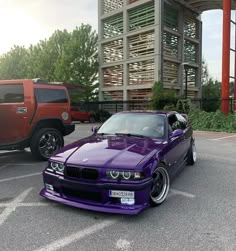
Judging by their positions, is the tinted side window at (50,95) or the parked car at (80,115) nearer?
the tinted side window at (50,95)

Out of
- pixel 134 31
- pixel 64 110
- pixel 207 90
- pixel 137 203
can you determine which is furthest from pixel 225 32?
pixel 207 90

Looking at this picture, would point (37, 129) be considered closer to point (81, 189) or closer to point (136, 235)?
point (81, 189)

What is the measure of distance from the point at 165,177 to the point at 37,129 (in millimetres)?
4332

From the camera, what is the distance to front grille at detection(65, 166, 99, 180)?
370 centimetres

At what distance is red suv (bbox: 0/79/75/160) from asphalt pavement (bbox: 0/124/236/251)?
6.57 feet

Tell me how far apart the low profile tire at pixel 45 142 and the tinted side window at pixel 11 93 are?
1031 millimetres

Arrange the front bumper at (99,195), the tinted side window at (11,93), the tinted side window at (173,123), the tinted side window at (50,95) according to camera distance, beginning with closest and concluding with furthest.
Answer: the front bumper at (99,195)
the tinted side window at (173,123)
the tinted side window at (11,93)
the tinted side window at (50,95)

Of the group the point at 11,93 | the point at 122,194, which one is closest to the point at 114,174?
the point at 122,194

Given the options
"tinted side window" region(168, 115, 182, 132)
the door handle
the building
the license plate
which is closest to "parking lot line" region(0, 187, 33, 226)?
the license plate

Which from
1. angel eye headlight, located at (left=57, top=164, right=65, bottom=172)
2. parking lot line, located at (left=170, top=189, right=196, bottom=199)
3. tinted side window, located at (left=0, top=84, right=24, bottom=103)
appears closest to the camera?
angel eye headlight, located at (left=57, top=164, right=65, bottom=172)

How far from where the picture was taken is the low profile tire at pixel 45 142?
24.1 feet

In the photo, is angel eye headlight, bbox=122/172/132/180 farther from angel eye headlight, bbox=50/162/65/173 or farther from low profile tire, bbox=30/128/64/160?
low profile tire, bbox=30/128/64/160

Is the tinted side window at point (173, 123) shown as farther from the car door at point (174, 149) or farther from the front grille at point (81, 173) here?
the front grille at point (81, 173)

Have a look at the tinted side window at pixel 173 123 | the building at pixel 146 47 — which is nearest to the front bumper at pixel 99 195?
the tinted side window at pixel 173 123
